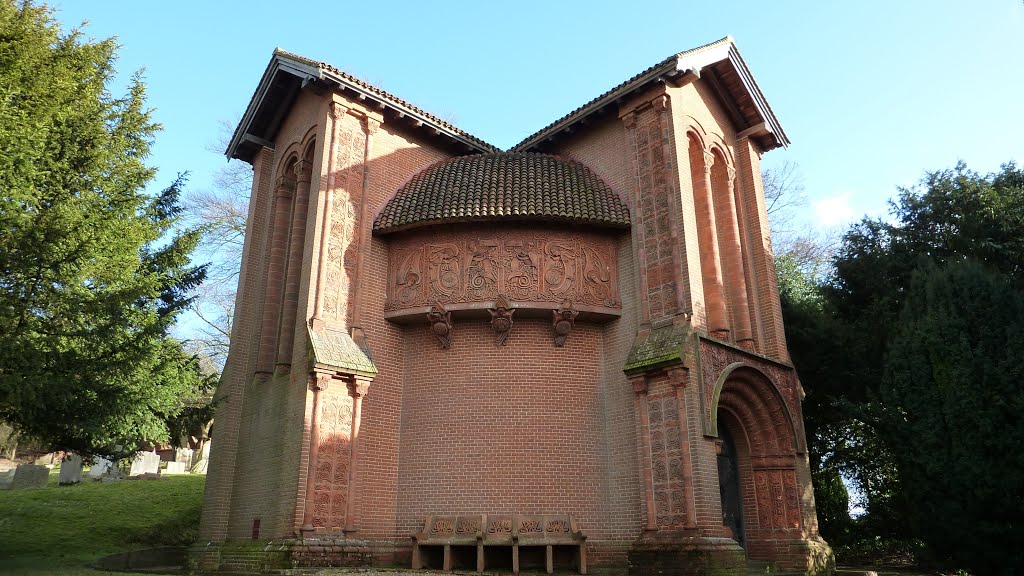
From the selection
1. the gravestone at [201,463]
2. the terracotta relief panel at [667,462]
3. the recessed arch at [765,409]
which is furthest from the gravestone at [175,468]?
the recessed arch at [765,409]

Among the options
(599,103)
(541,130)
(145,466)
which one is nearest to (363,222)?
(541,130)

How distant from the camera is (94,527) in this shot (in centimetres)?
1752

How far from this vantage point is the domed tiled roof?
44.2ft

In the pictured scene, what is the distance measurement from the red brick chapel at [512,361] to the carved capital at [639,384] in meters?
0.06

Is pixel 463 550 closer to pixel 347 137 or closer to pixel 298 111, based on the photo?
pixel 347 137

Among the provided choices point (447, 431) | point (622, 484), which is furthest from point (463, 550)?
point (622, 484)

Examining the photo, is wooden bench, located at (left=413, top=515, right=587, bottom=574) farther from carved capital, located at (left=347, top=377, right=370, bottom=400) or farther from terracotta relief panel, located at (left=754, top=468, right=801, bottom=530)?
terracotta relief panel, located at (left=754, top=468, right=801, bottom=530)

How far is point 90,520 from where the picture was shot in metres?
18.0

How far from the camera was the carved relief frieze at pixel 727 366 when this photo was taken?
11.7 metres

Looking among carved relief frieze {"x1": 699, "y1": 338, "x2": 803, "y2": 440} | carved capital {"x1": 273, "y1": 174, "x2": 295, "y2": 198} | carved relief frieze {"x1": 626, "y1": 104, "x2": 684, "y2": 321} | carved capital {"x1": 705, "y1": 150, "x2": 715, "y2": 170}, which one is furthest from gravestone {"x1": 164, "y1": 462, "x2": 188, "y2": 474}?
carved capital {"x1": 705, "y1": 150, "x2": 715, "y2": 170}

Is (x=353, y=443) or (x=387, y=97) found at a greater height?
(x=387, y=97)

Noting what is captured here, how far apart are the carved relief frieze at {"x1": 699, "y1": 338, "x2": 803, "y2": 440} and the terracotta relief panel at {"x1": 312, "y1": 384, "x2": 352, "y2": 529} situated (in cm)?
624

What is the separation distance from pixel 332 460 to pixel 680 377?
6.14 metres

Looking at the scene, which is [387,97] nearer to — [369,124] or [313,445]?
[369,124]
